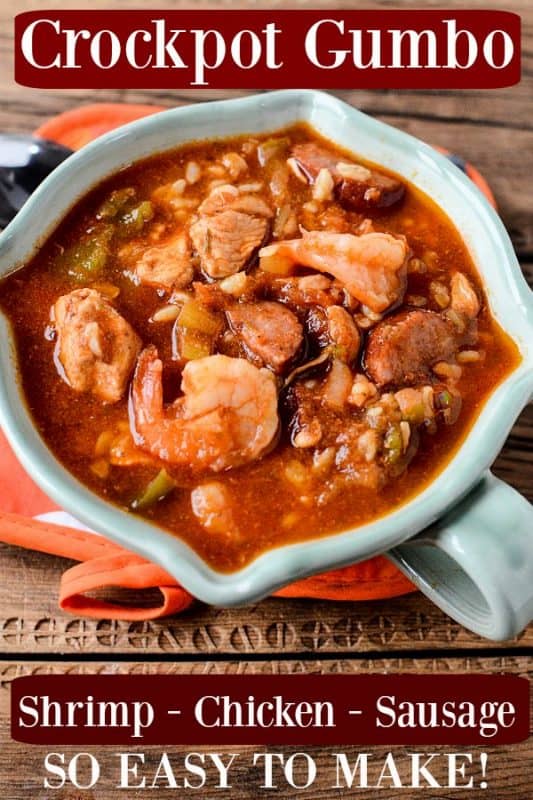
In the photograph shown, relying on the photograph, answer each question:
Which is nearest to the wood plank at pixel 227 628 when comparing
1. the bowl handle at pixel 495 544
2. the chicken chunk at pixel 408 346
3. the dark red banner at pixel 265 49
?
the bowl handle at pixel 495 544

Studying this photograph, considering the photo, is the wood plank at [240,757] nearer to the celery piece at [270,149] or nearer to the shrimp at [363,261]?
the shrimp at [363,261]

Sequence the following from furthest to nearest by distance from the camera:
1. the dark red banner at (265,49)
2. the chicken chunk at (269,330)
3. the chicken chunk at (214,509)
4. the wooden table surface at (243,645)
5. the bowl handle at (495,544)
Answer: the dark red banner at (265,49) < the wooden table surface at (243,645) < the chicken chunk at (269,330) < the chicken chunk at (214,509) < the bowl handle at (495,544)

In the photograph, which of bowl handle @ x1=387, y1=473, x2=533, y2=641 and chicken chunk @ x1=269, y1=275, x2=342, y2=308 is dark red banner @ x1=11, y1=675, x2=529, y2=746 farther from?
chicken chunk @ x1=269, y1=275, x2=342, y2=308

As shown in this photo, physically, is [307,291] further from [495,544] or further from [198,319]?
[495,544]

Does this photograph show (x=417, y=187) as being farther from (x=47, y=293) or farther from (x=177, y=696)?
(x=177, y=696)

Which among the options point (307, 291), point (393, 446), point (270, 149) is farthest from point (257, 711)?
point (270, 149)
